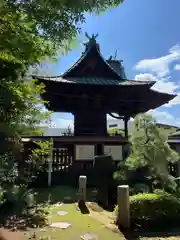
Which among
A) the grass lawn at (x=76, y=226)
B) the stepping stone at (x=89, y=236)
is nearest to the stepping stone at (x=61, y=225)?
the grass lawn at (x=76, y=226)

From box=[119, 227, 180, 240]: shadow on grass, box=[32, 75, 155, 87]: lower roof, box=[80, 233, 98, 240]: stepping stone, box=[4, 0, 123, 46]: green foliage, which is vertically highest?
box=[32, 75, 155, 87]: lower roof

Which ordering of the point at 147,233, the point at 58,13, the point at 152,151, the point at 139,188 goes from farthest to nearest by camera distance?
the point at 139,188
the point at 152,151
the point at 147,233
the point at 58,13

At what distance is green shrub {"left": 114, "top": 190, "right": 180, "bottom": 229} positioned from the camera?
4328mm

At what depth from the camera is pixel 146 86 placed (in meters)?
10.9

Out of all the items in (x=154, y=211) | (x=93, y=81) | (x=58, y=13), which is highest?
(x=93, y=81)

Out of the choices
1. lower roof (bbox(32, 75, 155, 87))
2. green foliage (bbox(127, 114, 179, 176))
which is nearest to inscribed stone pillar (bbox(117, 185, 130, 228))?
green foliage (bbox(127, 114, 179, 176))

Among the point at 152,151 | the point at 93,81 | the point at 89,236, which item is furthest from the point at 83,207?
the point at 93,81

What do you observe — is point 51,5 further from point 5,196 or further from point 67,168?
point 67,168

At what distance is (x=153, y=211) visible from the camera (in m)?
4.43

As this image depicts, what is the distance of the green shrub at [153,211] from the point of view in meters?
4.33

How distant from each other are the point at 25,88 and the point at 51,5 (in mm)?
2325

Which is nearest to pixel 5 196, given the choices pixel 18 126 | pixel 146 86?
pixel 18 126

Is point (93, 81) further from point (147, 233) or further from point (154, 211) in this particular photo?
point (147, 233)

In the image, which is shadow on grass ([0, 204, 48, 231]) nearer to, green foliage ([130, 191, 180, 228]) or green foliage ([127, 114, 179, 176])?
green foliage ([130, 191, 180, 228])
